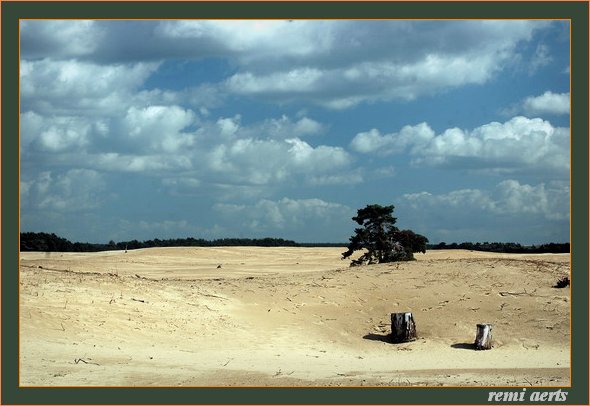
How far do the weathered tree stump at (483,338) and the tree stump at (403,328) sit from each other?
1795mm

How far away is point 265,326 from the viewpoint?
20.1 meters

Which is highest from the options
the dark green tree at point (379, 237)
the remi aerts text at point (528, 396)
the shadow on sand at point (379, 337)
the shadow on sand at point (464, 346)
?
the dark green tree at point (379, 237)

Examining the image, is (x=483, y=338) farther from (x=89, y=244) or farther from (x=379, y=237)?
(x=89, y=244)

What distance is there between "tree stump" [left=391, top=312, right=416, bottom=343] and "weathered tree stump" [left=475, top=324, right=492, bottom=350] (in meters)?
1.79

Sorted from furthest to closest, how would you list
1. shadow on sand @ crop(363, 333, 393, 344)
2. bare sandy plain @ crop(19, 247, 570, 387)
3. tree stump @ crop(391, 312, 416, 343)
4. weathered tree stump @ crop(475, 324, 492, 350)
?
1. shadow on sand @ crop(363, 333, 393, 344)
2. tree stump @ crop(391, 312, 416, 343)
3. weathered tree stump @ crop(475, 324, 492, 350)
4. bare sandy plain @ crop(19, 247, 570, 387)

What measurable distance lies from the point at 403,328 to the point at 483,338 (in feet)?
7.01

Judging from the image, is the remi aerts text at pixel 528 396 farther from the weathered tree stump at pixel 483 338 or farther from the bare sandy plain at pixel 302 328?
the weathered tree stump at pixel 483 338

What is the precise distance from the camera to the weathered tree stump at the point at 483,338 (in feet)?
59.7

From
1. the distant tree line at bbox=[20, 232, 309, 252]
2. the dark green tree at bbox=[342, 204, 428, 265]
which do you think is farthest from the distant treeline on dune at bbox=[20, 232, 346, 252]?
the dark green tree at bbox=[342, 204, 428, 265]

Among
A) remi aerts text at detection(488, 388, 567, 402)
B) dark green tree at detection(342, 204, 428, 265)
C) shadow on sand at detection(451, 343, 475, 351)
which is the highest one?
dark green tree at detection(342, 204, 428, 265)

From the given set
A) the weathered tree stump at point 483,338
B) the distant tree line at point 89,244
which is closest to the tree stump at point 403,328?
the weathered tree stump at point 483,338

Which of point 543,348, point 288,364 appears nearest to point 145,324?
point 288,364

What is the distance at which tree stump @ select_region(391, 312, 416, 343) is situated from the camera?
19094 millimetres

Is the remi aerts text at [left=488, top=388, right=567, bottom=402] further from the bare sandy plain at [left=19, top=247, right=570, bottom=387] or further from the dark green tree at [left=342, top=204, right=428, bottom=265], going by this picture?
the dark green tree at [left=342, top=204, right=428, bottom=265]
